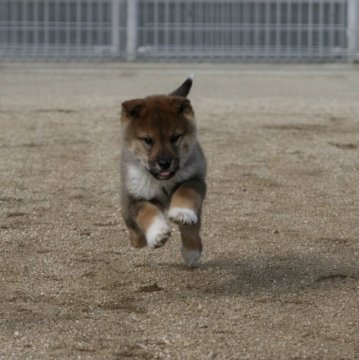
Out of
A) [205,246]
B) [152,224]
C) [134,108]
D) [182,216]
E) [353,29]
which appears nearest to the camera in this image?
[182,216]

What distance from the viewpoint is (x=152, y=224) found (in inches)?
217

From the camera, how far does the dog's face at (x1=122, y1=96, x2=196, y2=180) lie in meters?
5.62

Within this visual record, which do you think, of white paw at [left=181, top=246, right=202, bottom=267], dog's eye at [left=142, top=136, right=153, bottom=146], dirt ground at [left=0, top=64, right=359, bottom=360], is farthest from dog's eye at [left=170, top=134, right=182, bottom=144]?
dirt ground at [left=0, top=64, right=359, bottom=360]

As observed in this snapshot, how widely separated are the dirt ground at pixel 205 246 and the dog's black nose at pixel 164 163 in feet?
2.08

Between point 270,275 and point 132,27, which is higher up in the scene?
point 132,27

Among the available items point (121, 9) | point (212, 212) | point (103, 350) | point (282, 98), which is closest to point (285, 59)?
point (121, 9)

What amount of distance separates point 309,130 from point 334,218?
3.91 m

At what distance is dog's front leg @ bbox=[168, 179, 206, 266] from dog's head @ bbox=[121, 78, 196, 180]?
13cm

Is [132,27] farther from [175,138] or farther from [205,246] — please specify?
[175,138]

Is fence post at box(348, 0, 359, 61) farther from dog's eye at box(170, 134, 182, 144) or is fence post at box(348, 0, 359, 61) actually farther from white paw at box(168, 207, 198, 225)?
white paw at box(168, 207, 198, 225)

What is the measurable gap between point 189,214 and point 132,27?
45.0ft

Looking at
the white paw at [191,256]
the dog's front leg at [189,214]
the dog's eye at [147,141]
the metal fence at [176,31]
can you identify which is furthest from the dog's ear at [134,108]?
the metal fence at [176,31]

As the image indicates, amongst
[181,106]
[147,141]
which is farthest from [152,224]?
[181,106]

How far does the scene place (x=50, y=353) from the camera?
4.63 metres
